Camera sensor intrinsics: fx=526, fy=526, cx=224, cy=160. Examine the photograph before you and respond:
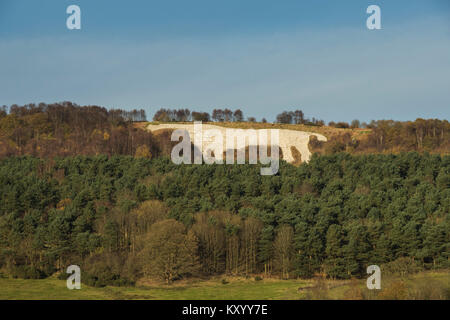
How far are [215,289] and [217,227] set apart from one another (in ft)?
37.4

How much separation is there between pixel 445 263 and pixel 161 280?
33.5m

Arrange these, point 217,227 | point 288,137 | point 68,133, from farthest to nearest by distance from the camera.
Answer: point 288,137
point 68,133
point 217,227

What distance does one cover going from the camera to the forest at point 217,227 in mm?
61750

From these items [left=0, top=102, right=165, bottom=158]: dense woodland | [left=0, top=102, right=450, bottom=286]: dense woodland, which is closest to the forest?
[left=0, top=102, right=450, bottom=286]: dense woodland

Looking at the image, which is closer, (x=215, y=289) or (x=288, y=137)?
(x=215, y=289)

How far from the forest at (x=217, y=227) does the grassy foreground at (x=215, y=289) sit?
2.11m

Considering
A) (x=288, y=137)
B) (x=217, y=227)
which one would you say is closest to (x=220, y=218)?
(x=217, y=227)

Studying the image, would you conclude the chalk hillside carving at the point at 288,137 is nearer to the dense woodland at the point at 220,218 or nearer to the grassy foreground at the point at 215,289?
the dense woodland at the point at 220,218

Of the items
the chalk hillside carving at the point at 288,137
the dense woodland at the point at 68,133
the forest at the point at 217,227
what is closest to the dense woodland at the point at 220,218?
the forest at the point at 217,227

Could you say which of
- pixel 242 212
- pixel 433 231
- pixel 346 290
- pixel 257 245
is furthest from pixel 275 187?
pixel 346 290

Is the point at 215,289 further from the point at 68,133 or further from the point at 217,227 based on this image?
the point at 68,133

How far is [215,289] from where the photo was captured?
2265 inches

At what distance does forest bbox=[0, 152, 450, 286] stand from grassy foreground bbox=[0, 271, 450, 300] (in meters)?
2.11

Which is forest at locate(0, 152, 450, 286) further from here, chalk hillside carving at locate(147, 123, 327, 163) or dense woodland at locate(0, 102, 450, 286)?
chalk hillside carving at locate(147, 123, 327, 163)
